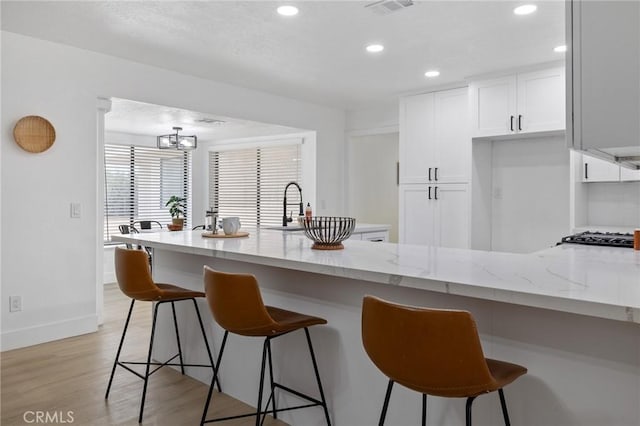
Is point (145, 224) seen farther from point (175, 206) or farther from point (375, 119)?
point (375, 119)

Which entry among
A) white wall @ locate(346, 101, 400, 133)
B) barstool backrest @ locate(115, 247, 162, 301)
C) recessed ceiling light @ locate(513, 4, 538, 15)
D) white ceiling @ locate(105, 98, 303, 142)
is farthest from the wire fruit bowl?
white wall @ locate(346, 101, 400, 133)

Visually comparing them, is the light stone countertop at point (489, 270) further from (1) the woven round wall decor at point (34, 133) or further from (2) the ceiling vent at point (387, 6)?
(1) the woven round wall decor at point (34, 133)

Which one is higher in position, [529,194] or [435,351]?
[529,194]

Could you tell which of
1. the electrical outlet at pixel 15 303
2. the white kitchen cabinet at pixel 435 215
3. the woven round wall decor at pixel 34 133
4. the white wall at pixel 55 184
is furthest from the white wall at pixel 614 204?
the electrical outlet at pixel 15 303

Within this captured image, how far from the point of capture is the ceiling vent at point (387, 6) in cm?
304

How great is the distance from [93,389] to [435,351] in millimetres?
2430

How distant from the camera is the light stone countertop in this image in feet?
4.25

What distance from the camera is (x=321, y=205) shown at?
651 centimetres

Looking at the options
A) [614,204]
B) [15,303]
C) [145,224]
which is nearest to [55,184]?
[15,303]

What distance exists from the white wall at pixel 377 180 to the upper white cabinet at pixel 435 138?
5.10 ft

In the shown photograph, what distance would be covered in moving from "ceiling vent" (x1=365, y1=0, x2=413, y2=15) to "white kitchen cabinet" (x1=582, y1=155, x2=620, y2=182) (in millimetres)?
2339

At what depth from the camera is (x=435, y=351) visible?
1315 millimetres

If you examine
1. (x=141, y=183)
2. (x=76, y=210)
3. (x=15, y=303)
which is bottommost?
(x=15, y=303)

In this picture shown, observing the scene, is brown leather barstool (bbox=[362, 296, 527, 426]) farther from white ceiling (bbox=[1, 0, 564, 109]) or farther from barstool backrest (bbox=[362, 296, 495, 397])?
white ceiling (bbox=[1, 0, 564, 109])
